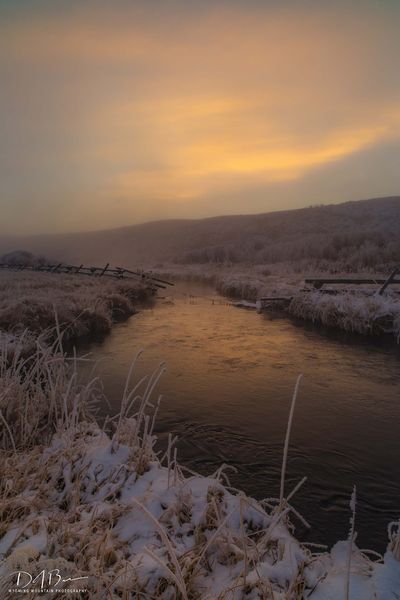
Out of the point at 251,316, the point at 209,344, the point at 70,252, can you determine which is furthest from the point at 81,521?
the point at 70,252

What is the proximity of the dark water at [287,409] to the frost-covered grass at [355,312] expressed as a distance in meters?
1.18

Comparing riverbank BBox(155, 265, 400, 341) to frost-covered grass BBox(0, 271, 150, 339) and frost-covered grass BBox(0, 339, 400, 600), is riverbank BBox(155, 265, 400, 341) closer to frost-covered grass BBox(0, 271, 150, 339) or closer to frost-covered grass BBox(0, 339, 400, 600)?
frost-covered grass BBox(0, 271, 150, 339)

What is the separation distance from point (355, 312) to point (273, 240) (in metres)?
56.3

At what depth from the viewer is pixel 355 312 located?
14320 mm

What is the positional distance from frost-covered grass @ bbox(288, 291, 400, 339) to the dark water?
1.18m

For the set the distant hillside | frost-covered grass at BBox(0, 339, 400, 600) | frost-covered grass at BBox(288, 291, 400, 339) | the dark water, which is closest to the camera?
frost-covered grass at BBox(0, 339, 400, 600)

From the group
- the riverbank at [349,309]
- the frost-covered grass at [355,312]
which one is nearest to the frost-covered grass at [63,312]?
the riverbank at [349,309]

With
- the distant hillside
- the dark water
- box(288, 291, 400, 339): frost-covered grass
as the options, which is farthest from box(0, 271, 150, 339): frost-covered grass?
the distant hillside

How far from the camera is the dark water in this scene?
4.91 metres

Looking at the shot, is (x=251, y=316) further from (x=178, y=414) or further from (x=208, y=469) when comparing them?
(x=208, y=469)

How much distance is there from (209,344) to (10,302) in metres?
7.41

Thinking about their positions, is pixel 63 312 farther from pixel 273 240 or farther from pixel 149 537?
pixel 273 240

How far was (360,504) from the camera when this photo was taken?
4695 millimetres

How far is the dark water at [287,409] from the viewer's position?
4914 mm
